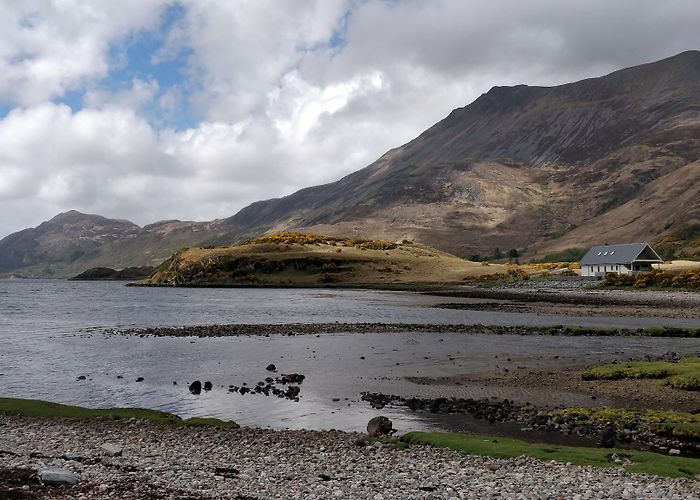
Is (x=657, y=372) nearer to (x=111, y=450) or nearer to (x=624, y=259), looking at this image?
(x=111, y=450)

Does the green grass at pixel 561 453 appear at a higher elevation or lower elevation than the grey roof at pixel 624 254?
lower

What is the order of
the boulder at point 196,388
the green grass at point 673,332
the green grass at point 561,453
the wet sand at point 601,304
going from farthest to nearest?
the wet sand at point 601,304, the green grass at point 673,332, the boulder at point 196,388, the green grass at point 561,453

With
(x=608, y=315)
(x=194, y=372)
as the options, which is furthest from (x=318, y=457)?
(x=608, y=315)

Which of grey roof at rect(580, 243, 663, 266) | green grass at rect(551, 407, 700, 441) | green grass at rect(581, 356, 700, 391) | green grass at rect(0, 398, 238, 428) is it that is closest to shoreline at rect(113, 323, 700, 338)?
green grass at rect(581, 356, 700, 391)

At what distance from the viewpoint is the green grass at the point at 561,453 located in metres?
22.2

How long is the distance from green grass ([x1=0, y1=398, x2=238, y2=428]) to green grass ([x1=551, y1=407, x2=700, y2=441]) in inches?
725

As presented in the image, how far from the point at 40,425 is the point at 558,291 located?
141 metres

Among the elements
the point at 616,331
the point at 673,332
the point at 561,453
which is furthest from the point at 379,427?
the point at 673,332

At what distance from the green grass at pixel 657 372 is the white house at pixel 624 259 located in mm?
133368

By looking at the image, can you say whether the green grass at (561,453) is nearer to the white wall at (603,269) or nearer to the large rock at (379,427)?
the large rock at (379,427)

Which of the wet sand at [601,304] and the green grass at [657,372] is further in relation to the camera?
the wet sand at [601,304]

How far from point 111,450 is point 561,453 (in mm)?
18101

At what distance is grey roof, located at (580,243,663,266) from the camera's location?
170875mm

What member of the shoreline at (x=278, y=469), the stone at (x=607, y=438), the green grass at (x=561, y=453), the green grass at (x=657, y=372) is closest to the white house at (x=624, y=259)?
the green grass at (x=657, y=372)
